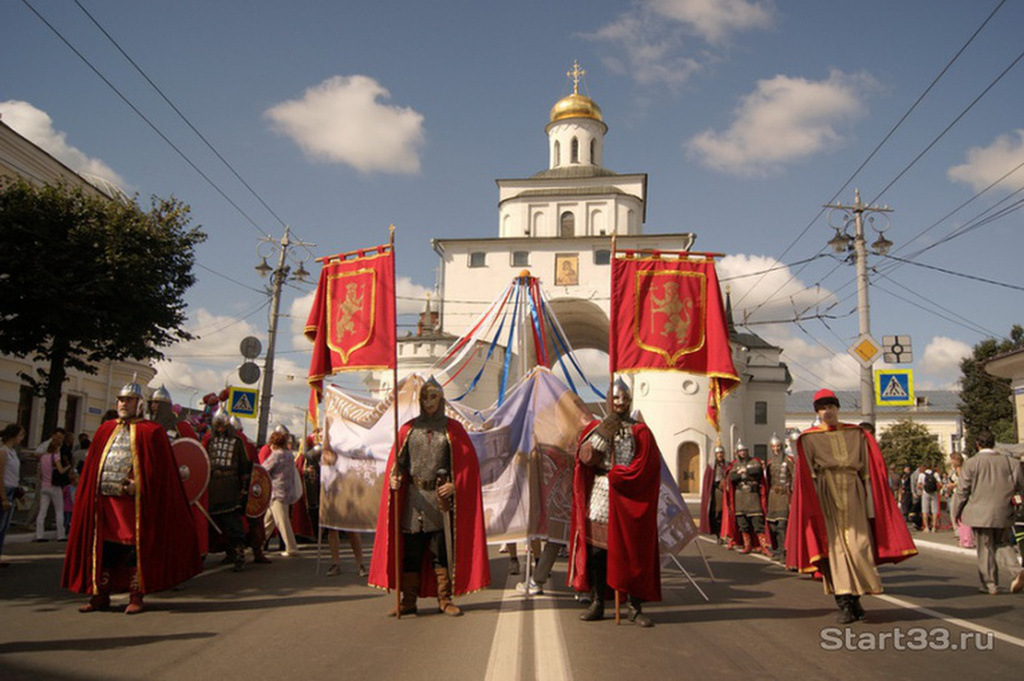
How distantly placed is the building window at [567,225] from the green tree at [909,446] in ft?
98.8

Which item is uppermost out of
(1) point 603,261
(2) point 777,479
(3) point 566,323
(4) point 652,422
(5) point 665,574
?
(1) point 603,261

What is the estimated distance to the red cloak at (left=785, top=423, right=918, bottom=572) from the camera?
7145mm

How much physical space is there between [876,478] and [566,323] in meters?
45.4

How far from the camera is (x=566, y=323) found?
173ft

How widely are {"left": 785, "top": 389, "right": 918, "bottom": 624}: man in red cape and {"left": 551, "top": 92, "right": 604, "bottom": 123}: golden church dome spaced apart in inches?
1996

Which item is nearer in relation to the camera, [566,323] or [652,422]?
[652,422]

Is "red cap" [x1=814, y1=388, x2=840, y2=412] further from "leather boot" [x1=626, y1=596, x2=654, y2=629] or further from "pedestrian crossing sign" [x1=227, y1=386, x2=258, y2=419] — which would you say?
"pedestrian crossing sign" [x1=227, y1=386, x2=258, y2=419]

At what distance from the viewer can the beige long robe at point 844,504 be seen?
6.97 meters

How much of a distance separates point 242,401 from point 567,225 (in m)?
36.9

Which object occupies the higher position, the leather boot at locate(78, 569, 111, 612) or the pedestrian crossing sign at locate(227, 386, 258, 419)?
the pedestrian crossing sign at locate(227, 386, 258, 419)

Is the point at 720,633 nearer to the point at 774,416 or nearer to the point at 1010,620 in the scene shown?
the point at 1010,620

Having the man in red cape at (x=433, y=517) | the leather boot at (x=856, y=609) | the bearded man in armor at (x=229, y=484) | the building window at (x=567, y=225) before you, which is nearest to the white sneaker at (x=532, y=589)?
the man in red cape at (x=433, y=517)

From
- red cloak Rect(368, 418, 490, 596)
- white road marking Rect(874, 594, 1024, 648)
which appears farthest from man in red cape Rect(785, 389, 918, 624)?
red cloak Rect(368, 418, 490, 596)

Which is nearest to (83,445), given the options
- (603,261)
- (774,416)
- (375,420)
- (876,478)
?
(375,420)
